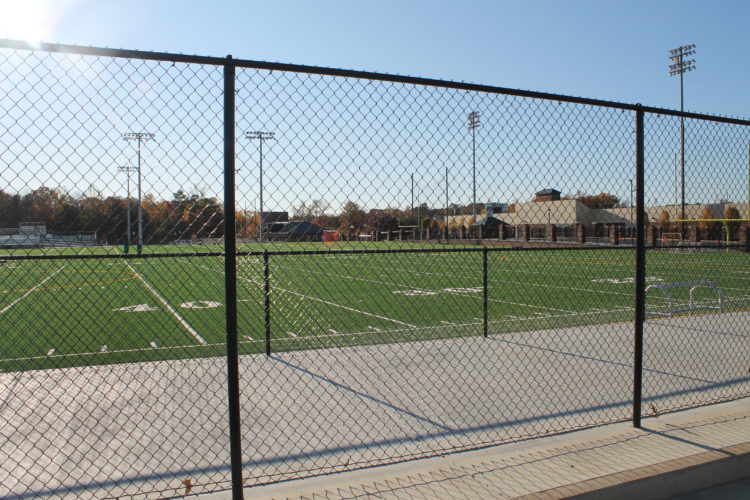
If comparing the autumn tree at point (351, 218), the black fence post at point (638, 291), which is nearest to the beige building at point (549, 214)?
the black fence post at point (638, 291)

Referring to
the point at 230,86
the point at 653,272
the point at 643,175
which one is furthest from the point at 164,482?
the point at 653,272

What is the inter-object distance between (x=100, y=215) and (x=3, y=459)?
2097mm

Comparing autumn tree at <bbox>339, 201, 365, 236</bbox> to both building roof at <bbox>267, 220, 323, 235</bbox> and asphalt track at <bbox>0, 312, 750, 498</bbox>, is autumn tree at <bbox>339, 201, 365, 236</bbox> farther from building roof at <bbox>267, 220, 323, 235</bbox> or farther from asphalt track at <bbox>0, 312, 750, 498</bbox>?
asphalt track at <bbox>0, 312, 750, 498</bbox>

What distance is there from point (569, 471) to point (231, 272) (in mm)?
2509

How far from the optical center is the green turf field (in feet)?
29.7

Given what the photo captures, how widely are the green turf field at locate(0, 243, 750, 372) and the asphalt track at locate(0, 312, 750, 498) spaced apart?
4.74ft

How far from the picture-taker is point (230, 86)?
329cm

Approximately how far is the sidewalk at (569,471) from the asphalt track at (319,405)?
7.9 inches

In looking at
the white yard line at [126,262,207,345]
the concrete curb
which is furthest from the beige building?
the white yard line at [126,262,207,345]

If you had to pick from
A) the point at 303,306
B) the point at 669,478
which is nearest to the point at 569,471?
the point at 669,478

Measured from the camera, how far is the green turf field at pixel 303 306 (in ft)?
29.7

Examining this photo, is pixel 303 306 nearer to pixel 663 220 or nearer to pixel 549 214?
pixel 549 214

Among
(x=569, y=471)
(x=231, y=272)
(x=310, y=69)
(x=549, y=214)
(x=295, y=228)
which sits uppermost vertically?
(x=310, y=69)

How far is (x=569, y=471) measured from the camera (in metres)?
3.69
